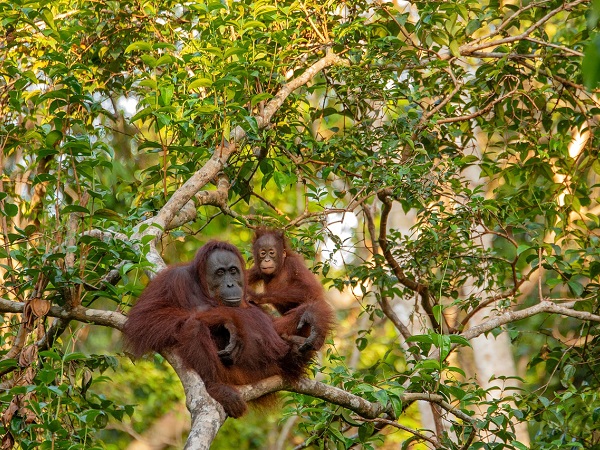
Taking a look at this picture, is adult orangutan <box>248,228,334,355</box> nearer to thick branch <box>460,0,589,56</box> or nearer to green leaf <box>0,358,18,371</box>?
green leaf <box>0,358,18,371</box>

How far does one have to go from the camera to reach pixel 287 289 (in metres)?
5.03

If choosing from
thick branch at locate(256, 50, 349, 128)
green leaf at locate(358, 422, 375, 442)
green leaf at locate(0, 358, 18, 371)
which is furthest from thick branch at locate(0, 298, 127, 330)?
thick branch at locate(256, 50, 349, 128)

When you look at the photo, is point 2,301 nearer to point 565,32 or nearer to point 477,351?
point 565,32

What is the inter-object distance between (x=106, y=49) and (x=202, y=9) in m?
1.64

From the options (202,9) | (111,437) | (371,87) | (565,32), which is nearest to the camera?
(202,9)

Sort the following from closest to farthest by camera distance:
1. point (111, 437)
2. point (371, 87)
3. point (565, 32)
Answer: point (371, 87) → point (565, 32) → point (111, 437)

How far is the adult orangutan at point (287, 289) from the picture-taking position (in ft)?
14.0

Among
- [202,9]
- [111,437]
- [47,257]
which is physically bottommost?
[111,437]

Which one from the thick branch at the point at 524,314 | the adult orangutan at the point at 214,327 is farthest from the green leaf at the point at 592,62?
the thick branch at the point at 524,314

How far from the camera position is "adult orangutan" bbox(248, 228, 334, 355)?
14.0 feet

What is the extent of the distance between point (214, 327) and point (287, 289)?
1116mm

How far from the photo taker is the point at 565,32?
7.04m

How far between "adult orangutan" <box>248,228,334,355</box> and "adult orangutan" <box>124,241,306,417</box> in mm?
193

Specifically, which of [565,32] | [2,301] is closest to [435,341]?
[2,301]
